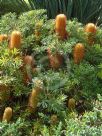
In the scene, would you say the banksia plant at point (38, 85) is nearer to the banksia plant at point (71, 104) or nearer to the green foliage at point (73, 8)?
the banksia plant at point (71, 104)

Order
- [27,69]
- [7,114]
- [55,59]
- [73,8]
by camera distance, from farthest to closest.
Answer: [73,8] → [55,59] → [27,69] → [7,114]

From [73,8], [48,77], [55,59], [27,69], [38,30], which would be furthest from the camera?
[73,8]

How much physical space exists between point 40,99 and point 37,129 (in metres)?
0.19

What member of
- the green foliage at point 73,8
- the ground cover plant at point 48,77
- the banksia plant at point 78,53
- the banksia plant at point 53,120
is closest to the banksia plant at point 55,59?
the ground cover plant at point 48,77

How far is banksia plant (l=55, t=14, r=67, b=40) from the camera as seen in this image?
2.69 m

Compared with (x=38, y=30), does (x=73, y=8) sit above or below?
above

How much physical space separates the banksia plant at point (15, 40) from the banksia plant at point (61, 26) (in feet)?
1.01

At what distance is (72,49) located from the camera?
2.71 metres

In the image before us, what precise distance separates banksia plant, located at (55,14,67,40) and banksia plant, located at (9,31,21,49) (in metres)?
0.31

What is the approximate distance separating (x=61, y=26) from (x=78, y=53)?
0.25 meters

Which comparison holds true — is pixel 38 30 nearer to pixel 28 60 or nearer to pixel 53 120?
pixel 28 60

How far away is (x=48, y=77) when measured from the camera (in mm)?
2434

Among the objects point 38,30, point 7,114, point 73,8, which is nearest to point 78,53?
point 38,30

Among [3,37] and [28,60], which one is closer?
[28,60]
